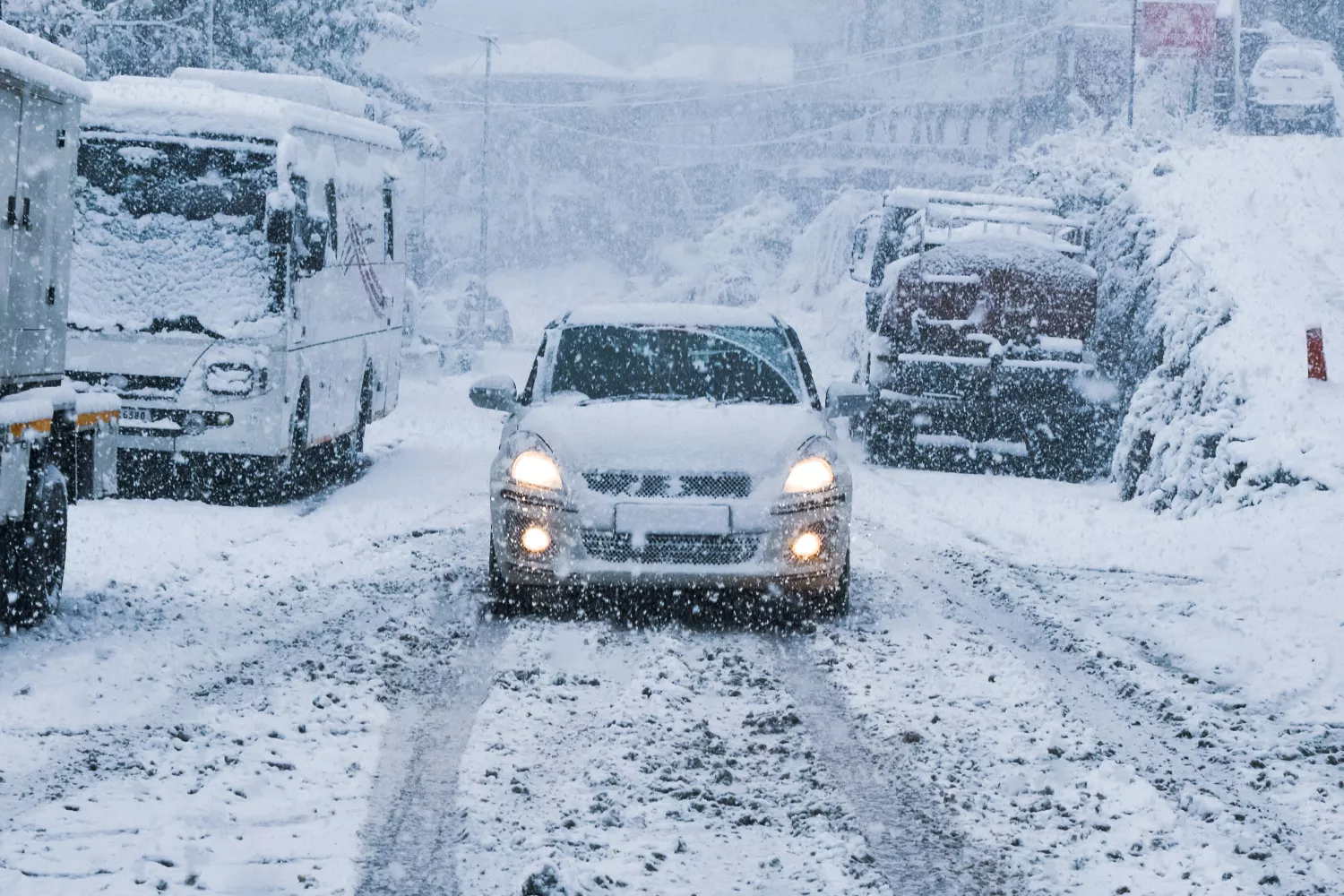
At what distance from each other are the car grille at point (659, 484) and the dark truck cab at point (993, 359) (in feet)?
30.9

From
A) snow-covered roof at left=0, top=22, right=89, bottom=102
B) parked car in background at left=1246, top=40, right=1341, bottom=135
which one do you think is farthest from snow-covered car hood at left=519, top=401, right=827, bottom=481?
parked car in background at left=1246, top=40, right=1341, bottom=135

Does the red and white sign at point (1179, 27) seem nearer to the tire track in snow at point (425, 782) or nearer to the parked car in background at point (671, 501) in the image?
the parked car in background at point (671, 501)

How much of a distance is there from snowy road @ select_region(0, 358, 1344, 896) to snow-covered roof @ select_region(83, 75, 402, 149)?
423cm

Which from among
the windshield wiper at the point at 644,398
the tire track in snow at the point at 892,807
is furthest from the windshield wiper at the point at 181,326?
the tire track in snow at the point at 892,807

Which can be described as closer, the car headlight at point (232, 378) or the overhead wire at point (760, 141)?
the car headlight at point (232, 378)

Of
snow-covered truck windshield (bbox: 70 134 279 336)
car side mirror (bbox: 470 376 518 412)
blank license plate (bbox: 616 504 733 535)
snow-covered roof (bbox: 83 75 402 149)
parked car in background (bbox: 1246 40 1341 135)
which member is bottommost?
blank license plate (bbox: 616 504 733 535)

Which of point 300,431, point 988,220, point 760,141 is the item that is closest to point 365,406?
point 300,431

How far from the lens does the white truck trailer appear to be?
8.06 metres

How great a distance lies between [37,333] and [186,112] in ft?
19.2

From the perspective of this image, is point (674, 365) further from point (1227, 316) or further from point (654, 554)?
point (1227, 316)

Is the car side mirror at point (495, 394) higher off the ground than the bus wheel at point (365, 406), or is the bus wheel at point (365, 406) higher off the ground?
the car side mirror at point (495, 394)

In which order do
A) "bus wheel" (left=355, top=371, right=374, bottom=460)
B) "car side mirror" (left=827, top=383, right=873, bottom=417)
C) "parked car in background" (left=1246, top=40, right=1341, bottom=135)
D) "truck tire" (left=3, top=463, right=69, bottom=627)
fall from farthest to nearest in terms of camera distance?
"parked car in background" (left=1246, top=40, right=1341, bottom=135), "bus wheel" (left=355, top=371, right=374, bottom=460), "car side mirror" (left=827, top=383, right=873, bottom=417), "truck tire" (left=3, top=463, right=69, bottom=627)

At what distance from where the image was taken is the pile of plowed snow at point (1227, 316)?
46.3 feet

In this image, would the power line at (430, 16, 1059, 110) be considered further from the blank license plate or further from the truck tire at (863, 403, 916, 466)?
the blank license plate
